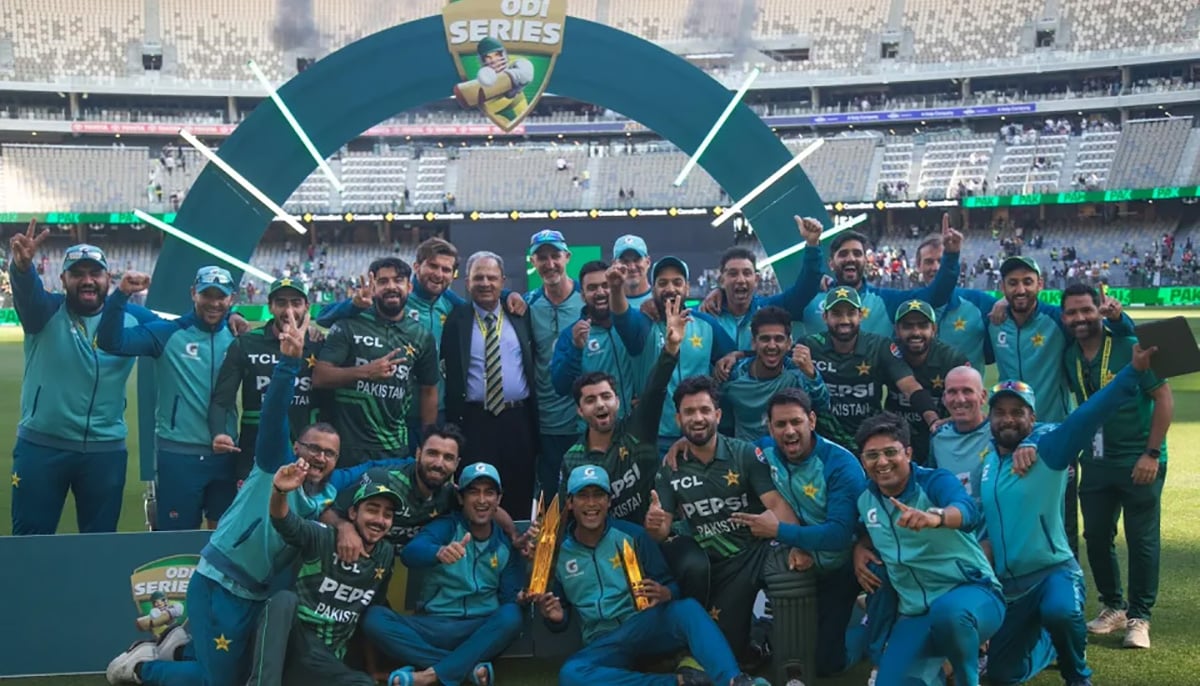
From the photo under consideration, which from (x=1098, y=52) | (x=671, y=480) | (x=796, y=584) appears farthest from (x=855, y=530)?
(x=1098, y=52)

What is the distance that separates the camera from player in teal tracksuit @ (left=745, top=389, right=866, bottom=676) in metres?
5.60

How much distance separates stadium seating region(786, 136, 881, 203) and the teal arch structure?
3976 cm

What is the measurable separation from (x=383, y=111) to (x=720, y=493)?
4019mm

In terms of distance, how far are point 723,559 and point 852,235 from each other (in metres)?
2.55

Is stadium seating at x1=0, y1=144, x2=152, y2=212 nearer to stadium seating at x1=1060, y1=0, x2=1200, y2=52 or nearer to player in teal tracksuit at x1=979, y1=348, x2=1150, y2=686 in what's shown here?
stadium seating at x1=1060, y1=0, x2=1200, y2=52

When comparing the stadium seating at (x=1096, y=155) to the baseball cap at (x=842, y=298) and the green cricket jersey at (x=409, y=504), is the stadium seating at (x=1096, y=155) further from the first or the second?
the green cricket jersey at (x=409, y=504)

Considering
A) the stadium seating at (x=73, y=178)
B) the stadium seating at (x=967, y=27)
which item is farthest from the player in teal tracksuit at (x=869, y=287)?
the stadium seating at (x=967, y=27)

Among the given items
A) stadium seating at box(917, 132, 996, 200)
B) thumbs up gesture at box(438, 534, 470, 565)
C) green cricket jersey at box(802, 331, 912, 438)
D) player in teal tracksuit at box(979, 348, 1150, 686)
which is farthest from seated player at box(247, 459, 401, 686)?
stadium seating at box(917, 132, 996, 200)

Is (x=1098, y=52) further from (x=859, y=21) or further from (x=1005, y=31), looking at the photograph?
(x=859, y=21)

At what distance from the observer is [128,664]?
559 cm

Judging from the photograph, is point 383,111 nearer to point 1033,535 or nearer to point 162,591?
point 162,591

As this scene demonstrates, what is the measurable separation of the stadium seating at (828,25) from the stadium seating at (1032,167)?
7861 mm

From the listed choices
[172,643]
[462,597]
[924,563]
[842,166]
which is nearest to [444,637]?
[462,597]

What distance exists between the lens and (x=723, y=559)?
5867 millimetres
